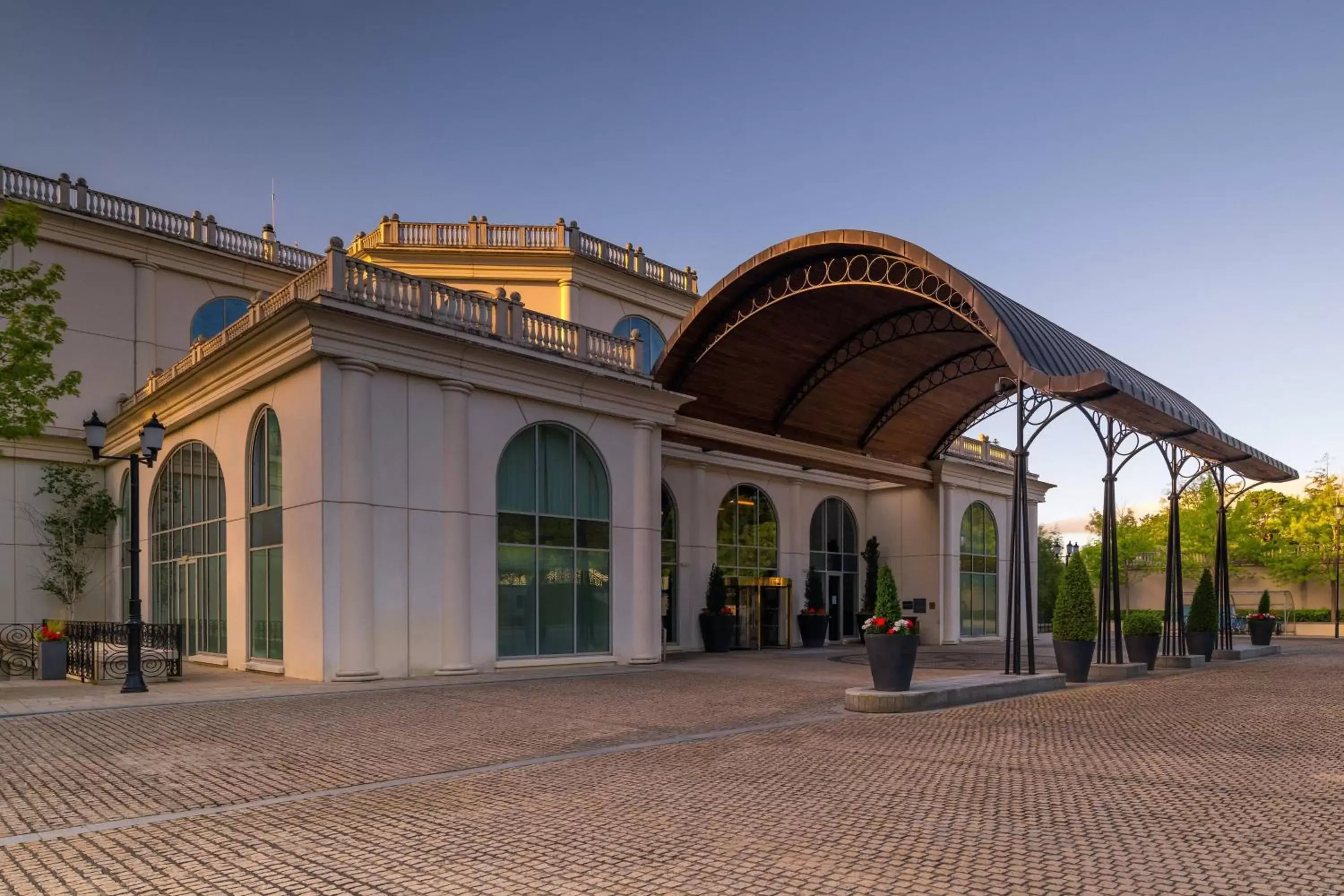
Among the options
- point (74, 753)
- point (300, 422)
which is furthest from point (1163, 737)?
point (300, 422)

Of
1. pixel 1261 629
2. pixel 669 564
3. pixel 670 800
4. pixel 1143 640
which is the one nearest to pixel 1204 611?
pixel 1143 640

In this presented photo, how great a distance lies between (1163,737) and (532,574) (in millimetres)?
12624

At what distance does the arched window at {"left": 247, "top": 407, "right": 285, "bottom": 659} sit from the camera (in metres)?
18.7

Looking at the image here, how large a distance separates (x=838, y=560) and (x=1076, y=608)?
1587 centimetres

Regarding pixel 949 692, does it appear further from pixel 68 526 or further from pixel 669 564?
pixel 68 526

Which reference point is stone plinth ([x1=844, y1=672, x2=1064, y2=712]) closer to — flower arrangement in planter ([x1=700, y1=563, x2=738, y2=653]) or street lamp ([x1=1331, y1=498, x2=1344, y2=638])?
flower arrangement in planter ([x1=700, y1=563, x2=738, y2=653])

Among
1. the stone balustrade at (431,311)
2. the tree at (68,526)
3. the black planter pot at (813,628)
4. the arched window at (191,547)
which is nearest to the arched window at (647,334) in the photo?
the stone balustrade at (431,311)

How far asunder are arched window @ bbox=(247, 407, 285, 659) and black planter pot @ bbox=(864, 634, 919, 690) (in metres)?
11.0

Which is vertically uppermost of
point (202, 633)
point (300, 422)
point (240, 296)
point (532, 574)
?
point (240, 296)

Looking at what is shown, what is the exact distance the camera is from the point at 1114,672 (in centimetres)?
1948

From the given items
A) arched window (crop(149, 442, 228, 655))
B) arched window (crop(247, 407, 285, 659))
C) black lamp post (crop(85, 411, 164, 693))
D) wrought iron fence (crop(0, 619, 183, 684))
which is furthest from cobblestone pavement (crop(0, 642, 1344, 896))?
arched window (crop(149, 442, 228, 655))

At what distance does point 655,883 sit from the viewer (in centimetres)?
566

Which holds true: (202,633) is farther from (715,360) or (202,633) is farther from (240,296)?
(715,360)

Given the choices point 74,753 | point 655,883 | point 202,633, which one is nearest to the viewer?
point 655,883
